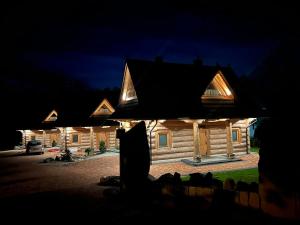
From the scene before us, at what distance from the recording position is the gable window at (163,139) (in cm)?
1777

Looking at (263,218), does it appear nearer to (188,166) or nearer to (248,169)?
(248,169)

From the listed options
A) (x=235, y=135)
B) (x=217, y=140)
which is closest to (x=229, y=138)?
(x=217, y=140)

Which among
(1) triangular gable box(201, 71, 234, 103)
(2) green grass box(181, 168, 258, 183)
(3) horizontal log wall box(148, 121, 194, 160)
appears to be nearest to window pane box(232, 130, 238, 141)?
(1) triangular gable box(201, 71, 234, 103)

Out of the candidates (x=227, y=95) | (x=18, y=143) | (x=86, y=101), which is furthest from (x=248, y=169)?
(x=18, y=143)

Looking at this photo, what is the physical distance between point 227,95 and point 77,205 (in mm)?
14603

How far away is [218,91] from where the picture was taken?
19.4m

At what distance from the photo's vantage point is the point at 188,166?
1566 cm

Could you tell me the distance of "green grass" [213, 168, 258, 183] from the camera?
11.5 metres

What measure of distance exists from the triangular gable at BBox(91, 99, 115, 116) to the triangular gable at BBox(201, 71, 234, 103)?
11.9 m

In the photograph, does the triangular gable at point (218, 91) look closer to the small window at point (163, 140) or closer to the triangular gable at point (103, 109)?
the small window at point (163, 140)

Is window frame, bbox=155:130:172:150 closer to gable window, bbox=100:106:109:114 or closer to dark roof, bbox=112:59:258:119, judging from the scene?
dark roof, bbox=112:59:258:119

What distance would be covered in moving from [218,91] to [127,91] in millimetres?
6962

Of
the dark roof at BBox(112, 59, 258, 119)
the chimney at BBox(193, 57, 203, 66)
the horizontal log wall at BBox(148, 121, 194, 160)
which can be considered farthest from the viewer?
the chimney at BBox(193, 57, 203, 66)

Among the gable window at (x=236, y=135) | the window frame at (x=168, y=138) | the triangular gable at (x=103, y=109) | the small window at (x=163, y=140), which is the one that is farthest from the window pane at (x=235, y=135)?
the triangular gable at (x=103, y=109)
